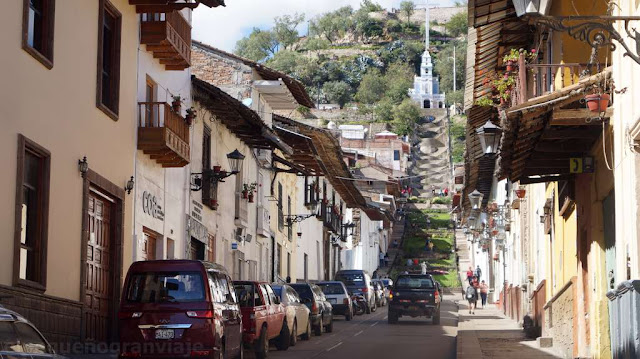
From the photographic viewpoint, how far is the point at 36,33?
1667cm

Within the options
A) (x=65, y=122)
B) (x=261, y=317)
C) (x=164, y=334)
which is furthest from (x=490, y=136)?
(x=65, y=122)

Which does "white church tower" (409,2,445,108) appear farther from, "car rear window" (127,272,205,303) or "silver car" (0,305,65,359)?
"silver car" (0,305,65,359)

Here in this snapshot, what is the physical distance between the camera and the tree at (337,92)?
A: 18810 cm

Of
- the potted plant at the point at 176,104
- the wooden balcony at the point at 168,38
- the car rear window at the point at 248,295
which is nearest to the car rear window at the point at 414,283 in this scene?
the wooden balcony at the point at 168,38

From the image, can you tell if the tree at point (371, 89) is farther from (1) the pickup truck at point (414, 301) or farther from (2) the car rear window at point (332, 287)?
(1) the pickup truck at point (414, 301)

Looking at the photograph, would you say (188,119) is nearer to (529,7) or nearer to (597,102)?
(597,102)

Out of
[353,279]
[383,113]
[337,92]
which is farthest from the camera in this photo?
[337,92]

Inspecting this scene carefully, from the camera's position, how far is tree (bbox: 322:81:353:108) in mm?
188100

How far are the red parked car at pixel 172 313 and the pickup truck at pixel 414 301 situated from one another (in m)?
19.4

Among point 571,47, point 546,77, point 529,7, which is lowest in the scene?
point 529,7

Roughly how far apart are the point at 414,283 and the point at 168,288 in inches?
843

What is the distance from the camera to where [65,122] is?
57.2ft

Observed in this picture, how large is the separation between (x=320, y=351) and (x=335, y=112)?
484ft

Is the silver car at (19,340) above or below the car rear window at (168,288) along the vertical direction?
below
